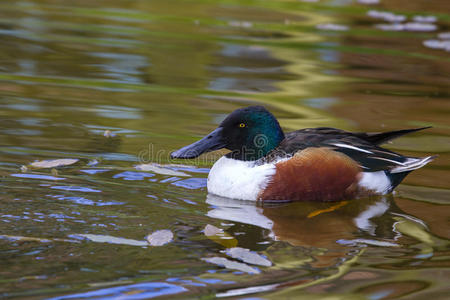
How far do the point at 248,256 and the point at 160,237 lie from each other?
561mm

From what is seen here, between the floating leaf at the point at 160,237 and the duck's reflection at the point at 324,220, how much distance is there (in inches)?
24.5

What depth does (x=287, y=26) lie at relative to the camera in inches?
487

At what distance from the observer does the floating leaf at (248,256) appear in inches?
173

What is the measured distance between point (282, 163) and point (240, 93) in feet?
9.90

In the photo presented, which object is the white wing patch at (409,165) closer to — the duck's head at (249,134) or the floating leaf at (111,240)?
the duck's head at (249,134)

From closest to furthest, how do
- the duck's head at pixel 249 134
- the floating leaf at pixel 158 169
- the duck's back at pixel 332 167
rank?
the duck's back at pixel 332 167
the duck's head at pixel 249 134
the floating leaf at pixel 158 169

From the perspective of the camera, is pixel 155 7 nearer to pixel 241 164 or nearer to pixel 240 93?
pixel 240 93

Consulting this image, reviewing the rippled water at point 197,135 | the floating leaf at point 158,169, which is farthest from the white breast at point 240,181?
the floating leaf at point 158,169

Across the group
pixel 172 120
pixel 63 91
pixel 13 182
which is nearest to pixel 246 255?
pixel 13 182

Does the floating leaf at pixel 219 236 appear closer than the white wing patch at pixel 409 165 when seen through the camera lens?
Yes

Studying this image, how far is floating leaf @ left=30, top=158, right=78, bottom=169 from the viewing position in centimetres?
593

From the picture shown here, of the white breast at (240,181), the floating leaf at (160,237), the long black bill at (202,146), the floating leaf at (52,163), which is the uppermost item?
the long black bill at (202,146)

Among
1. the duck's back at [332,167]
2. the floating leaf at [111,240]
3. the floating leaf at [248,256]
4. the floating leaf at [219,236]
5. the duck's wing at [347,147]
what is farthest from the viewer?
the duck's wing at [347,147]

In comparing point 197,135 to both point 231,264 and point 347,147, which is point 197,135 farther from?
point 231,264
